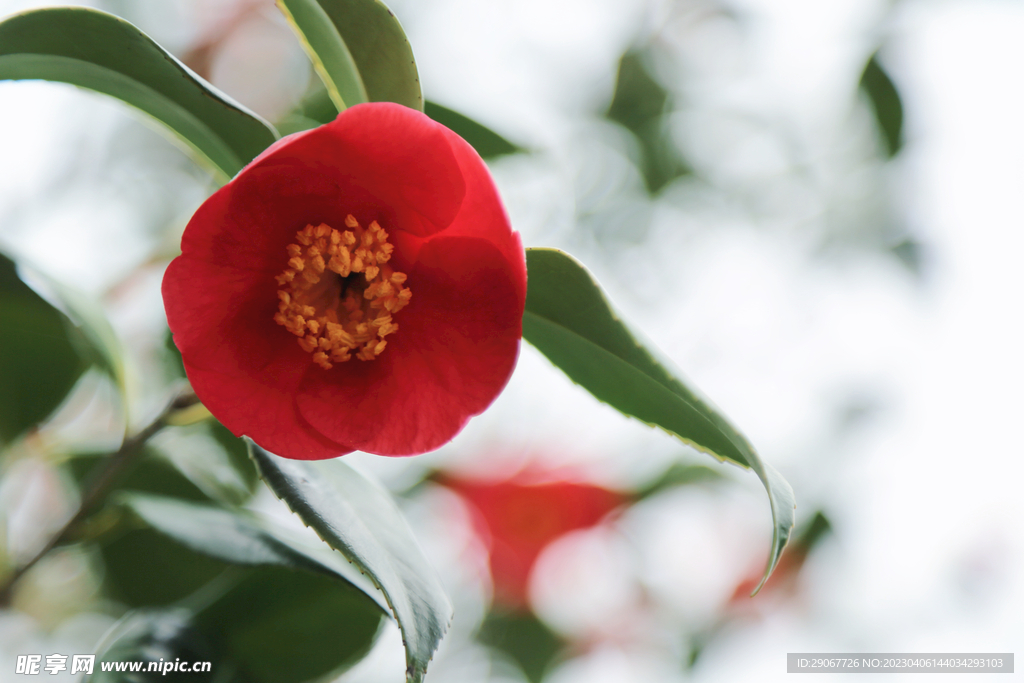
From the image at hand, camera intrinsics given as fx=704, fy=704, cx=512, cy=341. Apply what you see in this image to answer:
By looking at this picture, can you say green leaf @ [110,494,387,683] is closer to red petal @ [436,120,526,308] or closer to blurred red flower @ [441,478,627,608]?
red petal @ [436,120,526,308]

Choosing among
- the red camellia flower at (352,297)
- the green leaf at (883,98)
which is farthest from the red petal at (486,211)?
the green leaf at (883,98)

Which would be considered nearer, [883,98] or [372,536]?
[372,536]

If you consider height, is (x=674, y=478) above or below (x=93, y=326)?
below

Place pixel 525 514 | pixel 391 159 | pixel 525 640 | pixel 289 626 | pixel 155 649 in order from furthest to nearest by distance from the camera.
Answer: pixel 525 514 → pixel 525 640 → pixel 289 626 → pixel 155 649 → pixel 391 159

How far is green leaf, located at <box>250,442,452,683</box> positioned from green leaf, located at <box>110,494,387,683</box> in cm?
20

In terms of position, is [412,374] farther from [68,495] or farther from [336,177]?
[68,495]

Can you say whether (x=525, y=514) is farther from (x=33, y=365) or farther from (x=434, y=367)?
(x=434, y=367)

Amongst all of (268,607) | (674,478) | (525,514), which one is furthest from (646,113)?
(268,607)

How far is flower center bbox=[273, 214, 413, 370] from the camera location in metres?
0.54

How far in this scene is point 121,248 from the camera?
143 centimetres

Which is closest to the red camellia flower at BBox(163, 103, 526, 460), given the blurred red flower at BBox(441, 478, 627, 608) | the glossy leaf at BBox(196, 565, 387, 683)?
the glossy leaf at BBox(196, 565, 387, 683)

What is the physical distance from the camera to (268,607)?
795 millimetres

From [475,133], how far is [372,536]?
0.46 metres

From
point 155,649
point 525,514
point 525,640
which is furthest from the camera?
point 525,514
